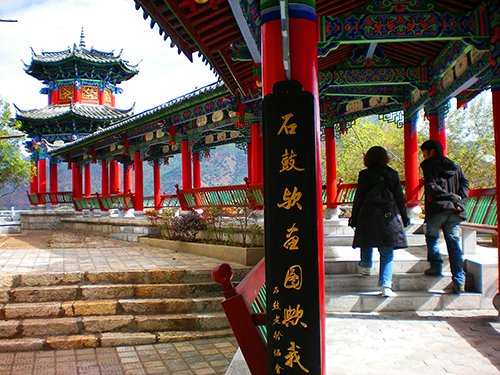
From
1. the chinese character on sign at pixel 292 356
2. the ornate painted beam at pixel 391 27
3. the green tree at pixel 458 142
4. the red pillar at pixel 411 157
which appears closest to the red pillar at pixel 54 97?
the green tree at pixel 458 142

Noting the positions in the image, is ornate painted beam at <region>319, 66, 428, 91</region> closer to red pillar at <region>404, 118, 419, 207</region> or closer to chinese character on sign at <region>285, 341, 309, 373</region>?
red pillar at <region>404, 118, 419, 207</region>

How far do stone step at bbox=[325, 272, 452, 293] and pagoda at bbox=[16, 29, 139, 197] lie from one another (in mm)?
23269

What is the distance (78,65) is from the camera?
28.1 m

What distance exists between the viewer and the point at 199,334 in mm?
5906

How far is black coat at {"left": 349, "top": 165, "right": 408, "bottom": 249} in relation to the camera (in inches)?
203

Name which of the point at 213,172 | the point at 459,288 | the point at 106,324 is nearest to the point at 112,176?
the point at 106,324

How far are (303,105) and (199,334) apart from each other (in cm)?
427

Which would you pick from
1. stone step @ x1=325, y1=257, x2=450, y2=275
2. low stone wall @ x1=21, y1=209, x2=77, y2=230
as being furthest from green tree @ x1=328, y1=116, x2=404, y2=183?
stone step @ x1=325, y1=257, x2=450, y2=275

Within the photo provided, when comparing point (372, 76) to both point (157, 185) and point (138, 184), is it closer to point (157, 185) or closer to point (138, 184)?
point (138, 184)

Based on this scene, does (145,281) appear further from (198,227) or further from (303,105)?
(303,105)

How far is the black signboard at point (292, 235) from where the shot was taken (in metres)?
2.38

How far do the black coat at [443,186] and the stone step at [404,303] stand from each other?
3.07 ft

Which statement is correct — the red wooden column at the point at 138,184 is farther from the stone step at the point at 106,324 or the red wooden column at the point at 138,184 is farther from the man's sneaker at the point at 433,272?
the man's sneaker at the point at 433,272

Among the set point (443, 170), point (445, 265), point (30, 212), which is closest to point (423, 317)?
point (445, 265)
